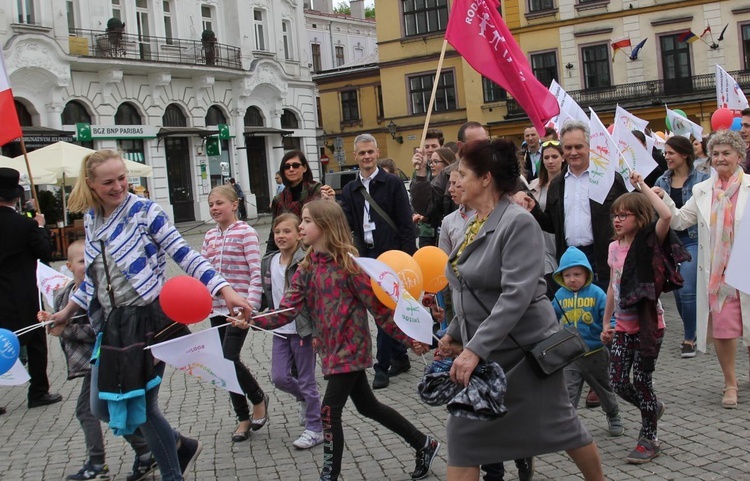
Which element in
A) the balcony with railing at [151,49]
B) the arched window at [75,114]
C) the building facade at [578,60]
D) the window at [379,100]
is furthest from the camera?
the window at [379,100]

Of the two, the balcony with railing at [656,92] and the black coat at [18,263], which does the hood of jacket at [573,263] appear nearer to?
the black coat at [18,263]

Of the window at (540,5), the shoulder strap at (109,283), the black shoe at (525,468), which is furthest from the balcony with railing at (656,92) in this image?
the shoulder strap at (109,283)

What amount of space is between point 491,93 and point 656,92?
7966 mm

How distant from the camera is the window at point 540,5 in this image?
4384cm

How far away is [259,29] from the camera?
142ft

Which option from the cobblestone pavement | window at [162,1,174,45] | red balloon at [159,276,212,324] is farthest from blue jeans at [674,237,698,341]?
window at [162,1,174,45]

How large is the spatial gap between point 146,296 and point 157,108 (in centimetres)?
3393

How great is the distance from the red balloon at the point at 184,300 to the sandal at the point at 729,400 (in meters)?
3.82

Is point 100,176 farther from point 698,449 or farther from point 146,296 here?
point 698,449

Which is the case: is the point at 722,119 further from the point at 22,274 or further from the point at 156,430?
the point at 156,430

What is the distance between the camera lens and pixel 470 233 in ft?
13.9

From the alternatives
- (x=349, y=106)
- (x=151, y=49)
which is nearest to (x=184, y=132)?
(x=151, y=49)

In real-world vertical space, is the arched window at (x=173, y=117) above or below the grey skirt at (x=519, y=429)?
above

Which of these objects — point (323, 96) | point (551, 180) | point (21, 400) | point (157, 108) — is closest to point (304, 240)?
point (551, 180)
